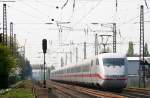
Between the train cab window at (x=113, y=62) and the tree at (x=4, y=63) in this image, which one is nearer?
the train cab window at (x=113, y=62)

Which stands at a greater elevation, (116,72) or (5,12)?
(5,12)

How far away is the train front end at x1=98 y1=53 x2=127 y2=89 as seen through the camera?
44.4 meters

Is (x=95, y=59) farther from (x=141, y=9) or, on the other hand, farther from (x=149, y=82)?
(x=149, y=82)

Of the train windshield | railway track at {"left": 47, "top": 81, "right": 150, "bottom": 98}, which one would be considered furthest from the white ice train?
railway track at {"left": 47, "top": 81, "right": 150, "bottom": 98}

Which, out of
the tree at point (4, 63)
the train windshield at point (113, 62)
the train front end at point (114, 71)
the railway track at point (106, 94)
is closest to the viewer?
the railway track at point (106, 94)

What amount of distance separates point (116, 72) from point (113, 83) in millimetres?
1010

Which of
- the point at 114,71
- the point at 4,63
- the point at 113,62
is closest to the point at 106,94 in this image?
the point at 114,71

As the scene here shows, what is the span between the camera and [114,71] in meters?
44.7

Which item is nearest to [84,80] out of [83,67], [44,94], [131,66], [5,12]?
[83,67]

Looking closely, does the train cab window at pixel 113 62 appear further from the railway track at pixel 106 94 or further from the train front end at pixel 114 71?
the railway track at pixel 106 94

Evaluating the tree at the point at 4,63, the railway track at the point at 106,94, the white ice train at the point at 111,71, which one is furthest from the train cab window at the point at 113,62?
the tree at the point at 4,63

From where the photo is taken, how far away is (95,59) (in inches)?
1949

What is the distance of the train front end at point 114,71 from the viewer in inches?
1748

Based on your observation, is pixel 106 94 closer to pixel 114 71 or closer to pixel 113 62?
pixel 114 71
